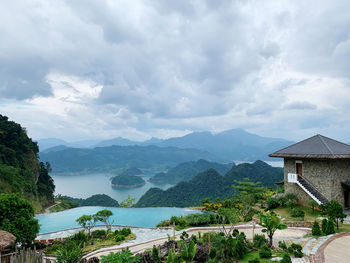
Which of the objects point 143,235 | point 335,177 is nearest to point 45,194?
point 143,235

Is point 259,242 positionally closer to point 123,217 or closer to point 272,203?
point 272,203

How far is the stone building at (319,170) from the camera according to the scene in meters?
13.4

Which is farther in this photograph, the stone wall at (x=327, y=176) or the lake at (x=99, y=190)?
the lake at (x=99, y=190)

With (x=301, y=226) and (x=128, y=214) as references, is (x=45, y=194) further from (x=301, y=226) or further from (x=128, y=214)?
(x=301, y=226)

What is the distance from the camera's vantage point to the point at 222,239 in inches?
306

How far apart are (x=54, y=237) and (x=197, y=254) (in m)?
8.68

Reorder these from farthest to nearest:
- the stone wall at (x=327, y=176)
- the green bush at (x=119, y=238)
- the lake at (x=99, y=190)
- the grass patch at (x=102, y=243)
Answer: the lake at (x=99, y=190)
the stone wall at (x=327, y=176)
the green bush at (x=119, y=238)
the grass patch at (x=102, y=243)

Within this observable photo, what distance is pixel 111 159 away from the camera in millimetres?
162375

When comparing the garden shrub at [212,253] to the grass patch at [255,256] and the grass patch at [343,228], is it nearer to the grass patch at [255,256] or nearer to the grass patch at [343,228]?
the grass patch at [255,256]

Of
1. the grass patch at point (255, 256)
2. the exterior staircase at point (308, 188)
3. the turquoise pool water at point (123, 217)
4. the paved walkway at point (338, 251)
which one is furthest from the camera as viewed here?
the turquoise pool water at point (123, 217)

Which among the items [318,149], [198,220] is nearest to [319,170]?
[318,149]

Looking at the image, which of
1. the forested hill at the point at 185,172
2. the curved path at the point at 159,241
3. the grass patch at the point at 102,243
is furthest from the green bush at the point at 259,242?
the forested hill at the point at 185,172

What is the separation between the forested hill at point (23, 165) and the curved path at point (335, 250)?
73.1ft

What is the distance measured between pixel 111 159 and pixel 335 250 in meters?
162
